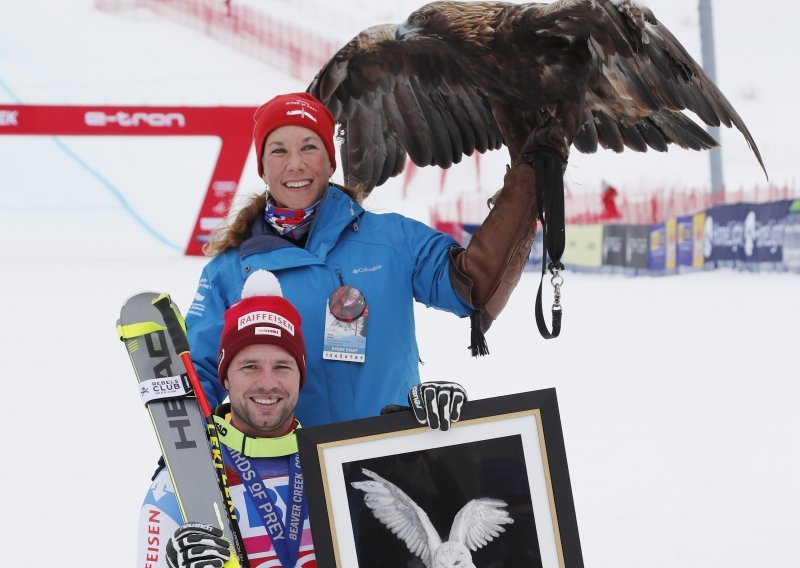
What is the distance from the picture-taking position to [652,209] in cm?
1430

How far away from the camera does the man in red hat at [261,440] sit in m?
1.71

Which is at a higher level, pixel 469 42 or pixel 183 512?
pixel 469 42

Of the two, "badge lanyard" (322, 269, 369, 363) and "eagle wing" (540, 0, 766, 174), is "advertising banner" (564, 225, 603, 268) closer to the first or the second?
"eagle wing" (540, 0, 766, 174)

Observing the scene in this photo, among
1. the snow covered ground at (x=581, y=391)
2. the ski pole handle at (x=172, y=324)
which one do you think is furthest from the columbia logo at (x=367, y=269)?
the snow covered ground at (x=581, y=391)

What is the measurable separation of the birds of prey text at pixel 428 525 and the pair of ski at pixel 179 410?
0.28 meters

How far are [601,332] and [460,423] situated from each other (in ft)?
20.8

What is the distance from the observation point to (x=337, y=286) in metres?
1.92

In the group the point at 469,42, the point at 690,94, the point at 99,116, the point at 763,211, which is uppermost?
the point at 99,116

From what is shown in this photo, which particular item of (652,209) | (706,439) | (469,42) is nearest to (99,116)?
(652,209)

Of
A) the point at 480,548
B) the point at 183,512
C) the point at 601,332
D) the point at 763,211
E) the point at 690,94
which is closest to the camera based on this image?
the point at 480,548

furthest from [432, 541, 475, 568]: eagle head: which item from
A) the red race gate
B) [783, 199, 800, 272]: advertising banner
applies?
the red race gate

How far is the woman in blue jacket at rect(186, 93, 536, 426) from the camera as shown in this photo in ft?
6.20

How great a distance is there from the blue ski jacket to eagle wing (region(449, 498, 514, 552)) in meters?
0.40

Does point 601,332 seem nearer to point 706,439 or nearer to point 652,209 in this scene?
point 706,439
